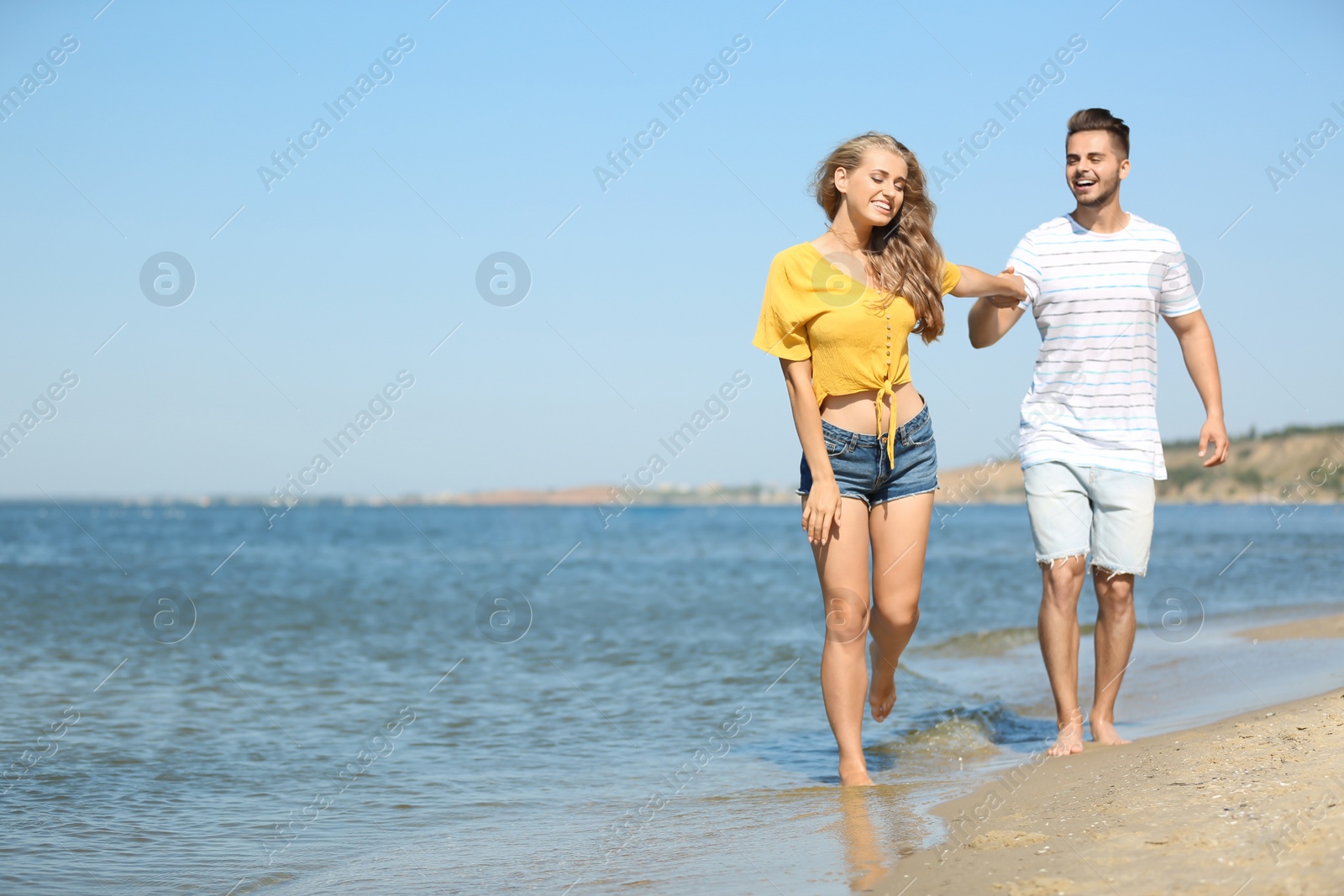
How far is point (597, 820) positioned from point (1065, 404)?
2.19m

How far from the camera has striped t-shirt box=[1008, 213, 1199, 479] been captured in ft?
12.6

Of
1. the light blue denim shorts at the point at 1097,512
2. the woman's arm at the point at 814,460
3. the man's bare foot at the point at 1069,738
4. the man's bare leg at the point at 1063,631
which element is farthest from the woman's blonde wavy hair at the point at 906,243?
the man's bare foot at the point at 1069,738

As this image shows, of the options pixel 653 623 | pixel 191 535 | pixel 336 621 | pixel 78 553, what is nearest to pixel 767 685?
pixel 653 623

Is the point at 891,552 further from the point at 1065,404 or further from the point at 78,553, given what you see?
the point at 78,553

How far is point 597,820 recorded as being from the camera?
3791mm

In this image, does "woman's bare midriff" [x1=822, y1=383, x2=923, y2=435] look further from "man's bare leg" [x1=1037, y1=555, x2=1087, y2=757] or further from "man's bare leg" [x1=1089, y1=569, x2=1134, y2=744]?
"man's bare leg" [x1=1089, y1=569, x2=1134, y2=744]

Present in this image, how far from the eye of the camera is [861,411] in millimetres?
3480

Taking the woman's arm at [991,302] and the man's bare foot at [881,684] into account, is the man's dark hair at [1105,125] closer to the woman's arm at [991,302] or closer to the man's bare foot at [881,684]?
the woman's arm at [991,302]

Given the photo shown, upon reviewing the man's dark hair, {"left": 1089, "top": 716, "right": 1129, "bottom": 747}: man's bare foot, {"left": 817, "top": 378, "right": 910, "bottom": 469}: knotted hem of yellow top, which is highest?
the man's dark hair

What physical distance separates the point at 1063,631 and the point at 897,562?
0.80m

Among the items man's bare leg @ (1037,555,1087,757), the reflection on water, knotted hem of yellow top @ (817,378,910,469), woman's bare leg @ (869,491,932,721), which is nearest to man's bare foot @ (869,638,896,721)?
woman's bare leg @ (869,491,932,721)

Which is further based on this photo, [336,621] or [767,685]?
[336,621]

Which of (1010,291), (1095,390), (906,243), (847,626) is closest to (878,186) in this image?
(906,243)

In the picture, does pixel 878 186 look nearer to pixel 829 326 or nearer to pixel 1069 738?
pixel 829 326
